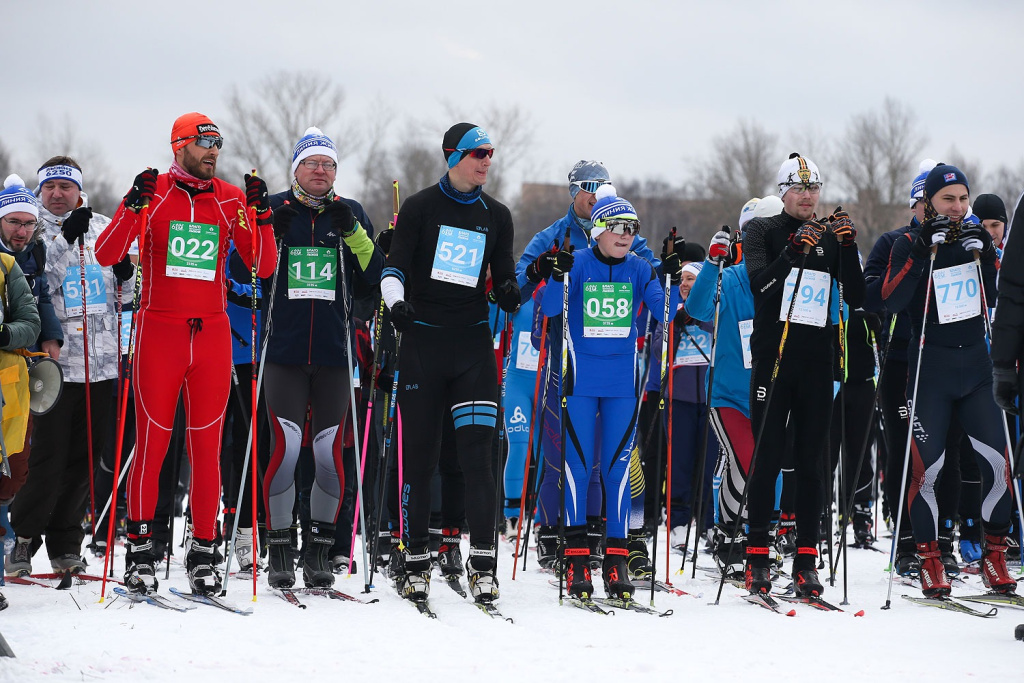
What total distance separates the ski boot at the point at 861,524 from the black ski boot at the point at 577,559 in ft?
12.2

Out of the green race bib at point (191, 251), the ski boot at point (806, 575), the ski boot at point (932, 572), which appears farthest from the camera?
the ski boot at point (932, 572)

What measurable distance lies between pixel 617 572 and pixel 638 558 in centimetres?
79

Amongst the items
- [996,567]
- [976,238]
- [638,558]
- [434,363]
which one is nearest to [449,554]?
[638,558]

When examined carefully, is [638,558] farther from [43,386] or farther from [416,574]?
[43,386]

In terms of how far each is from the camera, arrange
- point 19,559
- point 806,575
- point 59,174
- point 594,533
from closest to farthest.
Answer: point 806,575 → point 19,559 → point 594,533 → point 59,174

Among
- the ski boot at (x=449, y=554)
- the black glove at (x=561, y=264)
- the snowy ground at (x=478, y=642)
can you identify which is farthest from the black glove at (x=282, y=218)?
the ski boot at (x=449, y=554)

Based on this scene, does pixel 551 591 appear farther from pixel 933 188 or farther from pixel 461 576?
pixel 933 188

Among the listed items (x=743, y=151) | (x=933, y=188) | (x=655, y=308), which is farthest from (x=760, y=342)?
(x=743, y=151)

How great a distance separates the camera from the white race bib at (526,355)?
7.74m

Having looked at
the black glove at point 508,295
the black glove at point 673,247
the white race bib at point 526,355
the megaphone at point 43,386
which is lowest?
the megaphone at point 43,386

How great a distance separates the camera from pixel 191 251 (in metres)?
5.27

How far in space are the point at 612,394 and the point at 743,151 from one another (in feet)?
139

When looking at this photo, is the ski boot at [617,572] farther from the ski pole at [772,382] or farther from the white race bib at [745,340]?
the white race bib at [745,340]

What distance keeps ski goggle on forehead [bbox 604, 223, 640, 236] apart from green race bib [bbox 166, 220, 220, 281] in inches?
82.5
